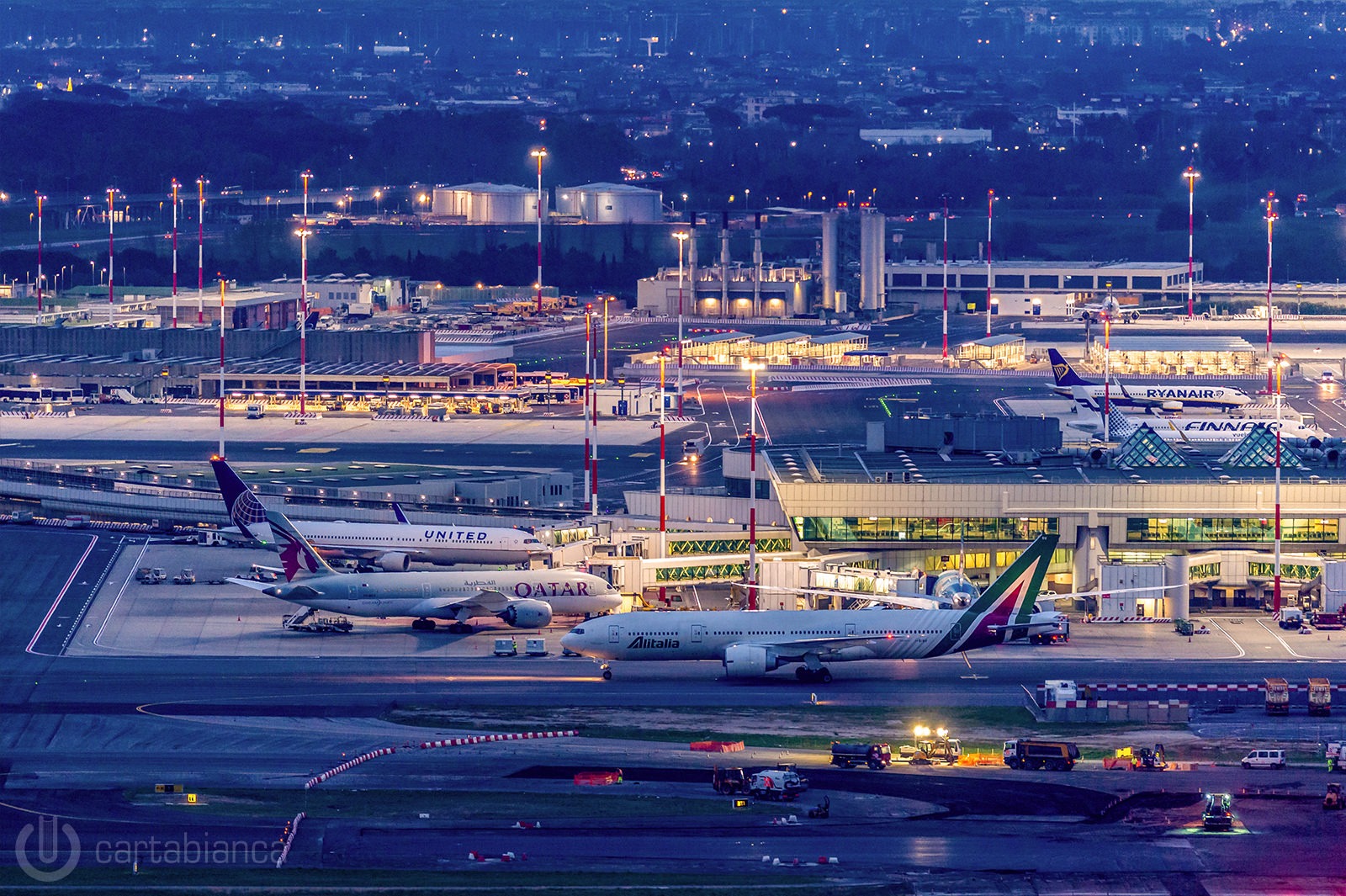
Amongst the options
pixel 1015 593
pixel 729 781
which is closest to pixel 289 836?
pixel 729 781

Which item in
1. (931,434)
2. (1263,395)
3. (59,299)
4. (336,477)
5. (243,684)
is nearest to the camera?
(243,684)

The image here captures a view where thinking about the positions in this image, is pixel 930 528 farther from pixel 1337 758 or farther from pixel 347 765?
pixel 347 765

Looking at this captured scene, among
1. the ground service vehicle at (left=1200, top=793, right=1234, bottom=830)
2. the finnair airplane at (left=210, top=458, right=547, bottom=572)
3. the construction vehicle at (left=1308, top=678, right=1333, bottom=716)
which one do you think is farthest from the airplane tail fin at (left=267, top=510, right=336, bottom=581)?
the ground service vehicle at (left=1200, top=793, right=1234, bottom=830)

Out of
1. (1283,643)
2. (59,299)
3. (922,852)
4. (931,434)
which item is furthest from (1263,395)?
(922,852)

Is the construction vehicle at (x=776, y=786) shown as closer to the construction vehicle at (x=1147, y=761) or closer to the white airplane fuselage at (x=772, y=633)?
the construction vehicle at (x=1147, y=761)

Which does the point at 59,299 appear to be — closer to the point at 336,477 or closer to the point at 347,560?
the point at 336,477

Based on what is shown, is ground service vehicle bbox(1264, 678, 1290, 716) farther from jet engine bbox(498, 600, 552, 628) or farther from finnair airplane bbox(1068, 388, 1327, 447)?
finnair airplane bbox(1068, 388, 1327, 447)
